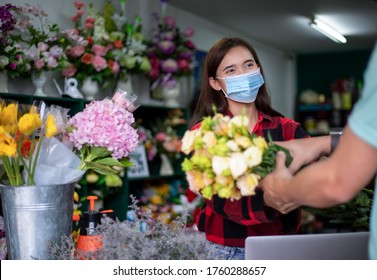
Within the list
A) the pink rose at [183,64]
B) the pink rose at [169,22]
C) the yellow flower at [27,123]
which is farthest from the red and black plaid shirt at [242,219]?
the pink rose at [169,22]

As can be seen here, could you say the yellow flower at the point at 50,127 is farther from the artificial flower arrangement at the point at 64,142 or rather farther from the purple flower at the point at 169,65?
the purple flower at the point at 169,65

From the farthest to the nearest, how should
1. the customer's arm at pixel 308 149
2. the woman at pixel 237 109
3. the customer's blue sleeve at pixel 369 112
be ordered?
1. the woman at pixel 237 109
2. the customer's arm at pixel 308 149
3. the customer's blue sleeve at pixel 369 112

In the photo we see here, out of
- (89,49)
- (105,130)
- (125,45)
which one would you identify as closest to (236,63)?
(105,130)

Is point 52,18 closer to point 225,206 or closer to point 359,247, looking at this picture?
point 225,206

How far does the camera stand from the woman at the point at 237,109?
1999 mm

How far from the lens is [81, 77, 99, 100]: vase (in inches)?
170

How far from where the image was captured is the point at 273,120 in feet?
7.22

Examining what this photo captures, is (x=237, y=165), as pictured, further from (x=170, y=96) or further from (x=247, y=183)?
(x=170, y=96)

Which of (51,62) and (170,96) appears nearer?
(51,62)

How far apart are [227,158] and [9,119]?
0.71 m

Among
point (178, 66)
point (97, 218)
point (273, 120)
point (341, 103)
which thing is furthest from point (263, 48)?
point (97, 218)

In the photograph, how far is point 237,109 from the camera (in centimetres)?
231

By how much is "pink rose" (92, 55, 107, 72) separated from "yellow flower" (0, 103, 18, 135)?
2.55 metres

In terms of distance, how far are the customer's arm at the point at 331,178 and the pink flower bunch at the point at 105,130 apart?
60 cm
